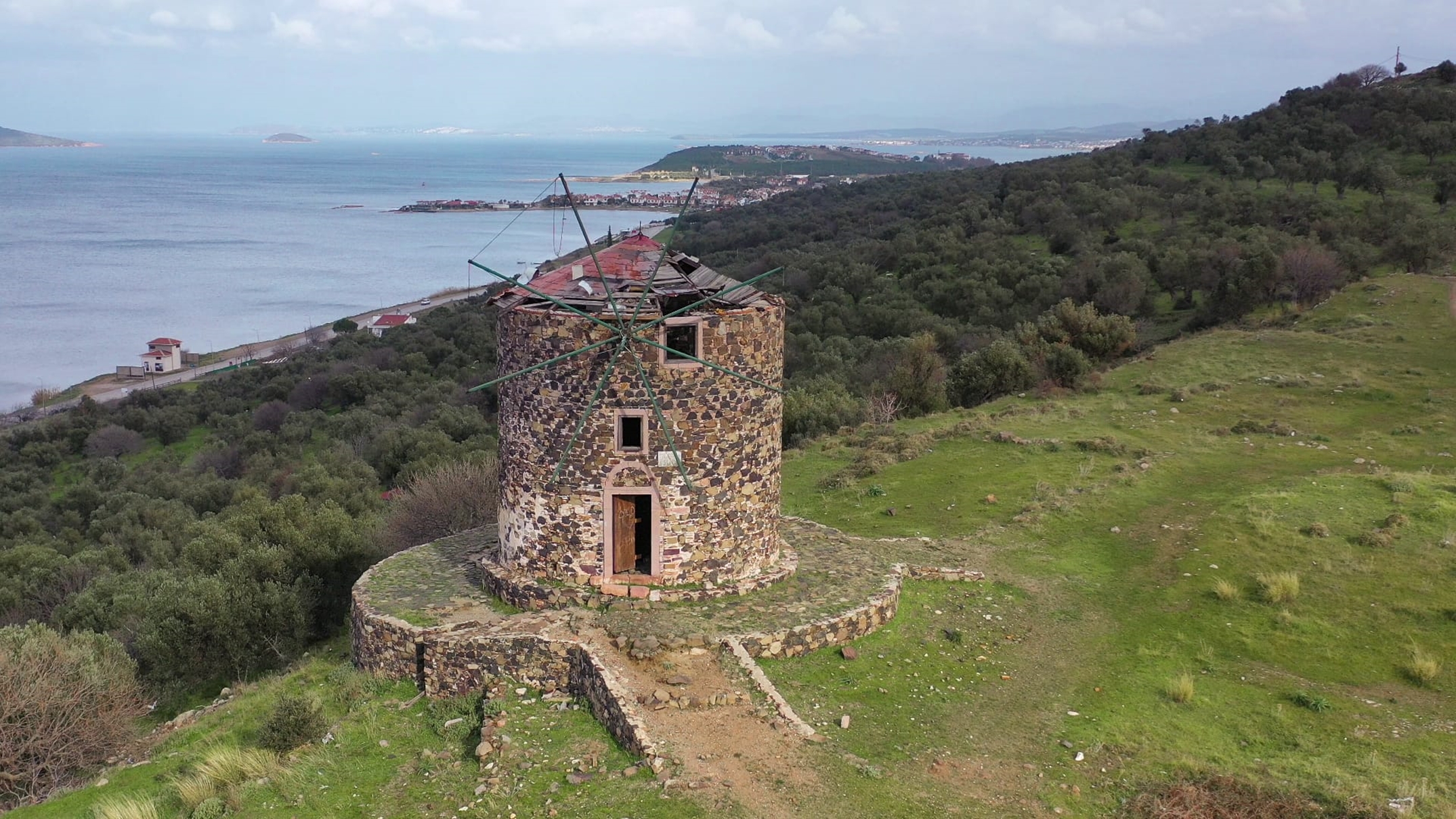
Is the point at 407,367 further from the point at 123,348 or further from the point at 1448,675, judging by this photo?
the point at 1448,675

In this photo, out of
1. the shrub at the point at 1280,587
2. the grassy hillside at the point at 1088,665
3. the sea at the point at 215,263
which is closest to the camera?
the grassy hillside at the point at 1088,665

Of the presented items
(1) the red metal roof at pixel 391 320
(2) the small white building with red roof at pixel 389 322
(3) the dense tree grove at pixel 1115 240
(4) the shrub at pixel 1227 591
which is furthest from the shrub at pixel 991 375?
(1) the red metal roof at pixel 391 320

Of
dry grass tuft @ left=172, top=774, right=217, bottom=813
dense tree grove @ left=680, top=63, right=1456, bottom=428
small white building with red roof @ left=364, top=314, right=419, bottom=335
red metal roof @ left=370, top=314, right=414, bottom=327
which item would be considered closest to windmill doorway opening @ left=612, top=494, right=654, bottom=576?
dry grass tuft @ left=172, top=774, right=217, bottom=813

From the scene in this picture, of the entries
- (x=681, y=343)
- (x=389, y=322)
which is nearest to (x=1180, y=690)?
(x=681, y=343)

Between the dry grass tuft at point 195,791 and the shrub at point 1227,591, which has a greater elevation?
the shrub at point 1227,591

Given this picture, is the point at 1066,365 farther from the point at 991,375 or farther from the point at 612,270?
the point at 612,270

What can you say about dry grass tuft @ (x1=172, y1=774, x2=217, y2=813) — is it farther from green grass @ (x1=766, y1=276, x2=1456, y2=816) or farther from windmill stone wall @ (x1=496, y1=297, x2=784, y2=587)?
green grass @ (x1=766, y1=276, x2=1456, y2=816)

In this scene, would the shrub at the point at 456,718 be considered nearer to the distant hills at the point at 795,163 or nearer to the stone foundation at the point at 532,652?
the stone foundation at the point at 532,652
